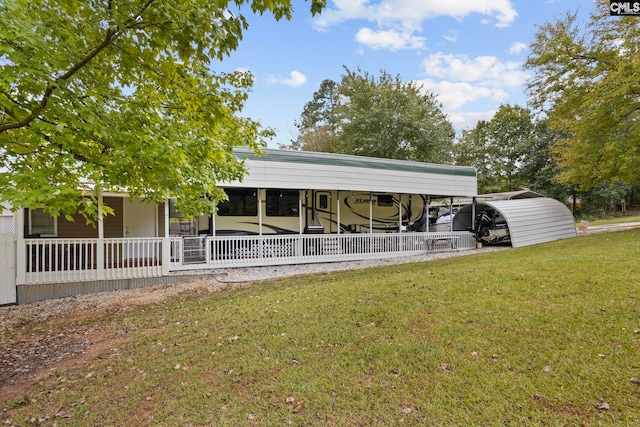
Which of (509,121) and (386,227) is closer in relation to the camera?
(386,227)

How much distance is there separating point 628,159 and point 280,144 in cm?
2550

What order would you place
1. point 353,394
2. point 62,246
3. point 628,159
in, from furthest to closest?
point 628,159
point 62,246
point 353,394

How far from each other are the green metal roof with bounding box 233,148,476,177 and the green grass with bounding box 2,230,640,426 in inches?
238

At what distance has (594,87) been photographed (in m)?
13.8

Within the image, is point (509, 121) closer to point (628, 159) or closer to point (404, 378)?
point (628, 159)

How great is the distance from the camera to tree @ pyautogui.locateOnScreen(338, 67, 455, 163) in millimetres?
23188

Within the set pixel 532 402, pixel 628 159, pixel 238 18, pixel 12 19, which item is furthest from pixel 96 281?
pixel 628 159

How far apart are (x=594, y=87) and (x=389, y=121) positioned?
1166 centimetres

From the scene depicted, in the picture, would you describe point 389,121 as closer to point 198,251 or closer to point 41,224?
point 198,251

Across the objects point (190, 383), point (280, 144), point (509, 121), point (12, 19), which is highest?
point (509, 121)

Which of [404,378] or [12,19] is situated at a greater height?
[12,19]

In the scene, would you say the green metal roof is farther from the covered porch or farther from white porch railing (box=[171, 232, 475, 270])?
white porch railing (box=[171, 232, 475, 270])

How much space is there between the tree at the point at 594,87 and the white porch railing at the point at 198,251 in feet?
22.0

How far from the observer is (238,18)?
341cm
